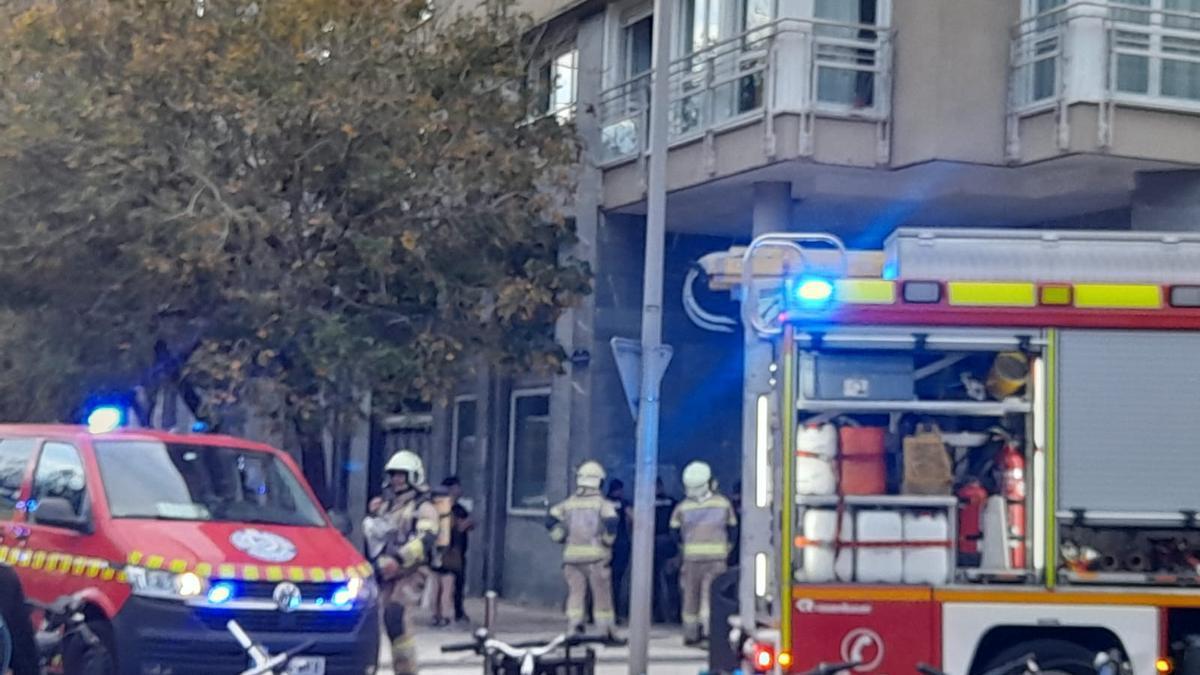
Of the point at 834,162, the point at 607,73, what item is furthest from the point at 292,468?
the point at 607,73

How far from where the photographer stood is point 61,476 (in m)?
11.3

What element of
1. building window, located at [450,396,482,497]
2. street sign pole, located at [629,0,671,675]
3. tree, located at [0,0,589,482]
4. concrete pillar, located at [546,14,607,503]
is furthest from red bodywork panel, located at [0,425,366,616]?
building window, located at [450,396,482,497]

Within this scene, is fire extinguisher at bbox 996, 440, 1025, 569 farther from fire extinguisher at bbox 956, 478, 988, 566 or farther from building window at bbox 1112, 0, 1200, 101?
building window at bbox 1112, 0, 1200, 101

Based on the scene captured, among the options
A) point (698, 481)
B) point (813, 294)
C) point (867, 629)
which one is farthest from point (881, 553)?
point (698, 481)

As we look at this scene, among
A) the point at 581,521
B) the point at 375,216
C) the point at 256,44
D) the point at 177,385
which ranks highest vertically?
the point at 256,44

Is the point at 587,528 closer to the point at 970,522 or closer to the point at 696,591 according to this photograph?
the point at 696,591

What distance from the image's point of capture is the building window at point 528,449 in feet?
70.1

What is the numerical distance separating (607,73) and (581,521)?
19.6ft

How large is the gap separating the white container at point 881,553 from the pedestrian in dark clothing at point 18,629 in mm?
4419

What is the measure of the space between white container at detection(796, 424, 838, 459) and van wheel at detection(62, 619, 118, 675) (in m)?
3.93

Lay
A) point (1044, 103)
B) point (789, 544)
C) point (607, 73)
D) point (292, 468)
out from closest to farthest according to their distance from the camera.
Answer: point (789, 544), point (292, 468), point (1044, 103), point (607, 73)

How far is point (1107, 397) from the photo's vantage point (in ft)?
29.8

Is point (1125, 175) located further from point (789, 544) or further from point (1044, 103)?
point (789, 544)

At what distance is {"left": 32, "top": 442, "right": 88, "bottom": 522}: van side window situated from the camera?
1110cm
